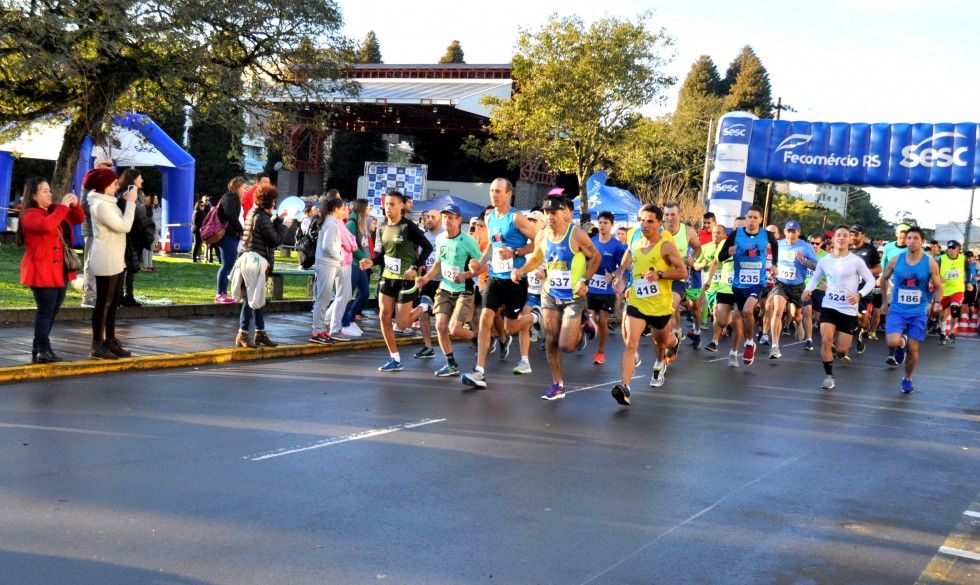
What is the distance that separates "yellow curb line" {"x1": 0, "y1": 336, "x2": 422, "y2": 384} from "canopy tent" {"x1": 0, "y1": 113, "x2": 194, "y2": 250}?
9889 millimetres

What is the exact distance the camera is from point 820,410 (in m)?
10.4

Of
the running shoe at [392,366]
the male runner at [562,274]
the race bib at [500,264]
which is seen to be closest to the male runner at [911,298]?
the male runner at [562,274]

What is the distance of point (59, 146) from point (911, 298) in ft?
63.6

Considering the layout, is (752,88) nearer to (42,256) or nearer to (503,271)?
(503,271)

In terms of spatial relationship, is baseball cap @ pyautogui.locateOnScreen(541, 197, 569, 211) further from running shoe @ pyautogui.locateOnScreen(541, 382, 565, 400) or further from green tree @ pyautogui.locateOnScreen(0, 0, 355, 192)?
green tree @ pyautogui.locateOnScreen(0, 0, 355, 192)

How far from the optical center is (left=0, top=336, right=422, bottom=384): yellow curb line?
30.5 feet

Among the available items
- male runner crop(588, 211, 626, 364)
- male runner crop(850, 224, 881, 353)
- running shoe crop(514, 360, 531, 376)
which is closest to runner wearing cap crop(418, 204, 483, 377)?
running shoe crop(514, 360, 531, 376)

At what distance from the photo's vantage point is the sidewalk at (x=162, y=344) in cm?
967

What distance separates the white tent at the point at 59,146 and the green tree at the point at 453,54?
2668 inches

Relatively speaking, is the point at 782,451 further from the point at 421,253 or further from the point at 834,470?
the point at 421,253

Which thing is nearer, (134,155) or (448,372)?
(448,372)

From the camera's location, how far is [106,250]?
32.1 ft

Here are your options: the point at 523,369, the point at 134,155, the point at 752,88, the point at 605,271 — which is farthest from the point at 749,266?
the point at 752,88

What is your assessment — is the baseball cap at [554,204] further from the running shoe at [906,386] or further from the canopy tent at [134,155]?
the canopy tent at [134,155]
